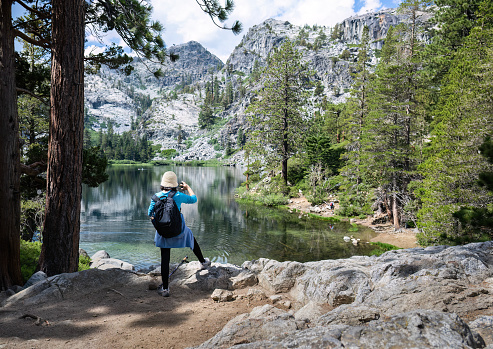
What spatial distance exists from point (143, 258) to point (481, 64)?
1510 centimetres

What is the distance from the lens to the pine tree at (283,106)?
1129 inches

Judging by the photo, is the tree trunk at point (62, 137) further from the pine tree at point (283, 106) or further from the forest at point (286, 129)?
the pine tree at point (283, 106)

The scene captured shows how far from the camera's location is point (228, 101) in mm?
161000

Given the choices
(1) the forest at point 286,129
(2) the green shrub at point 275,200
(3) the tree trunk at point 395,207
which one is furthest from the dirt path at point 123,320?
(2) the green shrub at point 275,200

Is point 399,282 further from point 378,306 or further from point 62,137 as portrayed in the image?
point 62,137

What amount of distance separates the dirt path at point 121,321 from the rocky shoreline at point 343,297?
0.30 metres

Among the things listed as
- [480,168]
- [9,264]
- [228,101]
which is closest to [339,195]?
[480,168]

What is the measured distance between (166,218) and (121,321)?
1431mm

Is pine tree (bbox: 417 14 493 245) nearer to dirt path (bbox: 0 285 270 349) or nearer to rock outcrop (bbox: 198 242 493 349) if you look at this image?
rock outcrop (bbox: 198 242 493 349)

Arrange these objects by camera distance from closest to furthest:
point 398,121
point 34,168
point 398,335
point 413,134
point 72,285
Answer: point 398,335, point 72,285, point 34,168, point 398,121, point 413,134

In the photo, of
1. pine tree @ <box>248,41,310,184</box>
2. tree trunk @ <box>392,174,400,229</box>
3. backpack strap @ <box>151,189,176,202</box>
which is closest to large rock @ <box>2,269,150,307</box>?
backpack strap @ <box>151,189,176,202</box>

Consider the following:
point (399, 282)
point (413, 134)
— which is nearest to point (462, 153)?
point (413, 134)

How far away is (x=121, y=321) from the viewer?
12.0ft

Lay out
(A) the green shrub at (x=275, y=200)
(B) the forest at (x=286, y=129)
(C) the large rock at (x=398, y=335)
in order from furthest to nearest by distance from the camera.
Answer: (A) the green shrub at (x=275, y=200) → (B) the forest at (x=286, y=129) → (C) the large rock at (x=398, y=335)
